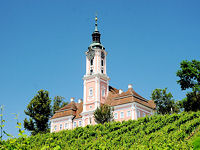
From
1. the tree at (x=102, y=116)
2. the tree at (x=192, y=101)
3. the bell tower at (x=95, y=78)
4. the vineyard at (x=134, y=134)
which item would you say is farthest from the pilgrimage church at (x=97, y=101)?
the vineyard at (x=134, y=134)

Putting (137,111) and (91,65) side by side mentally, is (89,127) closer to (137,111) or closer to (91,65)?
(137,111)

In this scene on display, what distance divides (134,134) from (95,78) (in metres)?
30.3

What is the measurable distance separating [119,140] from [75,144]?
4.65 metres

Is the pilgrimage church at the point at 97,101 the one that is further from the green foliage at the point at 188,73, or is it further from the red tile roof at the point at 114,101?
the green foliage at the point at 188,73

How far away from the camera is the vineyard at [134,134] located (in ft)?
69.7

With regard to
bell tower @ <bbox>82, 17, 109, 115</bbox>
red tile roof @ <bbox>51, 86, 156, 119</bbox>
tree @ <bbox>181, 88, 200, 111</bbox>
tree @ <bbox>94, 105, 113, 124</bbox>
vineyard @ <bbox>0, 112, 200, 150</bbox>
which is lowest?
vineyard @ <bbox>0, 112, 200, 150</bbox>

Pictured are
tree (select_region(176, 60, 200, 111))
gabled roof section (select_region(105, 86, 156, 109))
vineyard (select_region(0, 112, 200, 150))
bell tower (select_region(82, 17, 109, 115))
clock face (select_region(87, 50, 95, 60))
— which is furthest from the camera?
clock face (select_region(87, 50, 95, 60))

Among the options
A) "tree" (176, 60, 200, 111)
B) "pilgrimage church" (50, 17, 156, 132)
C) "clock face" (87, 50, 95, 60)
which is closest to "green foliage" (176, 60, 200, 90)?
"tree" (176, 60, 200, 111)

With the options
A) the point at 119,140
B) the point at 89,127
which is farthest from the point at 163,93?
the point at 119,140

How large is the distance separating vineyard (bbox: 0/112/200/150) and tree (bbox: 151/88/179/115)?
2752cm

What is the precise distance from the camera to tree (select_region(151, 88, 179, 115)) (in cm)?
5575

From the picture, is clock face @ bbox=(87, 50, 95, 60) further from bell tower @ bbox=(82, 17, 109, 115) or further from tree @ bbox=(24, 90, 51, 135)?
tree @ bbox=(24, 90, 51, 135)

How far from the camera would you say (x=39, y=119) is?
53062mm

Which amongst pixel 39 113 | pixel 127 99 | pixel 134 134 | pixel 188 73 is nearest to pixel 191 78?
pixel 188 73
